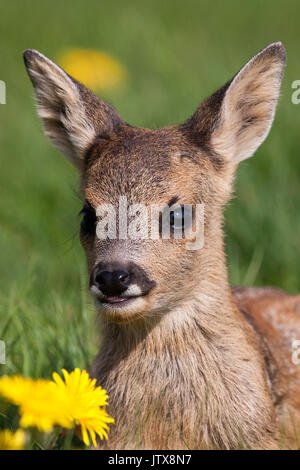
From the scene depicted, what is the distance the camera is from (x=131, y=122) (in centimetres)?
897

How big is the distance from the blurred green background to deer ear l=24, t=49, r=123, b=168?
34 cm

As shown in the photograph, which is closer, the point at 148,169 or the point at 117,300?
the point at 117,300

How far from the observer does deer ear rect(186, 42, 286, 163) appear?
5191 mm

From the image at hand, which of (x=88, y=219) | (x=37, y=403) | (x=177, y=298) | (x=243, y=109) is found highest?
(x=243, y=109)

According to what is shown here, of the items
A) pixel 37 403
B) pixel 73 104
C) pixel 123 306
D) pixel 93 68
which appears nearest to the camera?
pixel 37 403

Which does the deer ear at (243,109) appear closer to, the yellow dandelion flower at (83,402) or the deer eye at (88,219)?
the deer eye at (88,219)

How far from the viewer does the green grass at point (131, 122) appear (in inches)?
239

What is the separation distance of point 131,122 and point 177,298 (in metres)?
4.38

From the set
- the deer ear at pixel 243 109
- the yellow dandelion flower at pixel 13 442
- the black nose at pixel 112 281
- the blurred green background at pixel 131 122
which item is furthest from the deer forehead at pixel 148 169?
the yellow dandelion flower at pixel 13 442

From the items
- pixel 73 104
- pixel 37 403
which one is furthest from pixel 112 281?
pixel 73 104

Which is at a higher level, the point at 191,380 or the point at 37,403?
the point at 37,403

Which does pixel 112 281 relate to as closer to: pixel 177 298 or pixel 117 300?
pixel 117 300

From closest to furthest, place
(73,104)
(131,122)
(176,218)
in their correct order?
(176,218) < (73,104) < (131,122)
